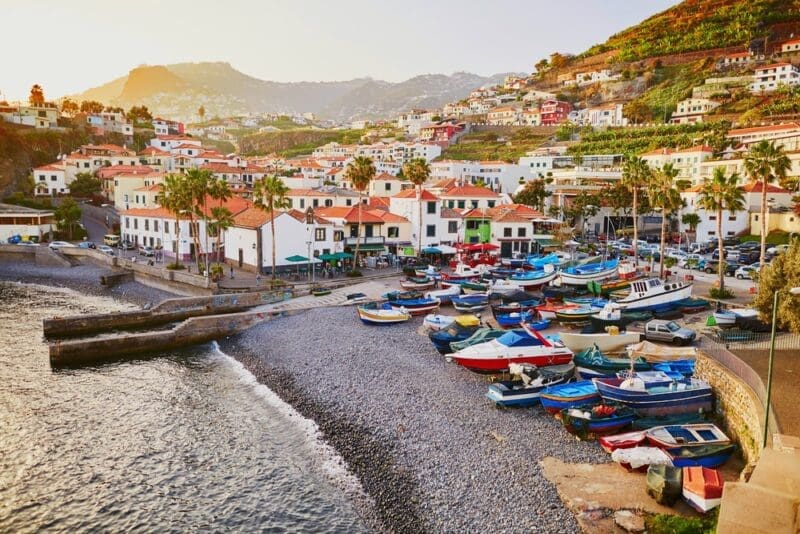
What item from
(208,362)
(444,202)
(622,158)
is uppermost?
(622,158)

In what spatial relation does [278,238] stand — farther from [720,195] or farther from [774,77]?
[774,77]

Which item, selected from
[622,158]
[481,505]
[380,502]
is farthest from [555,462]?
[622,158]

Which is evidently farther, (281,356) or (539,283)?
(539,283)

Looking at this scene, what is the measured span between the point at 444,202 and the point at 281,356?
42180 millimetres

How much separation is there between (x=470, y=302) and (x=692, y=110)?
372 ft

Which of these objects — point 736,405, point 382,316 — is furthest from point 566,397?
point 382,316

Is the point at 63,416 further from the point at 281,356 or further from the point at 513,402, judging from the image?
the point at 513,402

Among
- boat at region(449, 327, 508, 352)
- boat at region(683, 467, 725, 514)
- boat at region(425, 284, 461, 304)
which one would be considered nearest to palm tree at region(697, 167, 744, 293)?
boat at region(425, 284, 461, 304)

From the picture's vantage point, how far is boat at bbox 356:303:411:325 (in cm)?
3881

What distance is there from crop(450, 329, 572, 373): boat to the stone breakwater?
0.90 m

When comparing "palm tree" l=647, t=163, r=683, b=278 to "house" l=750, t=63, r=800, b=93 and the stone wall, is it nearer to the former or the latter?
the stone wall

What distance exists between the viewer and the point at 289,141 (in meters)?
189

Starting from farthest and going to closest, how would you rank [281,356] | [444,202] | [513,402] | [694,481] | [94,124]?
[94,124], [444,202], [281,356], [513,402], [694,481]

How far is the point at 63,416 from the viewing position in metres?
26.8
